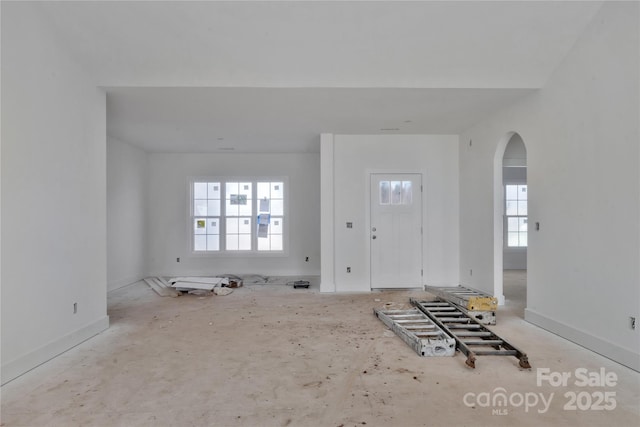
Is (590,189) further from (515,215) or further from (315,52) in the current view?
(515,215)

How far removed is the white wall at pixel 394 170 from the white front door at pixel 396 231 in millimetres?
122

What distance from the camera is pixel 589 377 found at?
2771 mm

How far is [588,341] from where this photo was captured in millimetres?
3354

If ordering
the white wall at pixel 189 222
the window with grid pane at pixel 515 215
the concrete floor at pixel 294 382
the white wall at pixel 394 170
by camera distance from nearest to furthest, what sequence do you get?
the concrete floor at pixel 294 382, the white wall at pixel 394 170, the white wall at pixel 189 222, the window with grid pane at pixel 515 215

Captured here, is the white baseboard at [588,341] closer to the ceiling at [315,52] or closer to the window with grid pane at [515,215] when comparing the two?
the ceiling at [315,52]

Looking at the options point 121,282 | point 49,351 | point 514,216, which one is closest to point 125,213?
point 121,282

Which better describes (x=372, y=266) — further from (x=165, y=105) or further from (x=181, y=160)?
(x=181, y=160)

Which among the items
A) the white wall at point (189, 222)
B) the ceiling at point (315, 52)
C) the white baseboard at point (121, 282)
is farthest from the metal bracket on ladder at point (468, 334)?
the white baseboard at point (121, 282)

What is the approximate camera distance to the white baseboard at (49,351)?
2756 mm

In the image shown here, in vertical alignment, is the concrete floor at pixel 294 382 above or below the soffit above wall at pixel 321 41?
below

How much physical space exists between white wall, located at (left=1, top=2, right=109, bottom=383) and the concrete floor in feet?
1.07

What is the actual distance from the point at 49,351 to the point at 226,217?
4.79 meters

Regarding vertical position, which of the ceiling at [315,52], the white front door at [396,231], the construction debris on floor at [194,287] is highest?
the ceiling at [315,52]

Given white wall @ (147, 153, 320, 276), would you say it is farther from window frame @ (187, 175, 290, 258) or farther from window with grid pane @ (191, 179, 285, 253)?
window with grid pane @ (191, 179, 285, 253)
